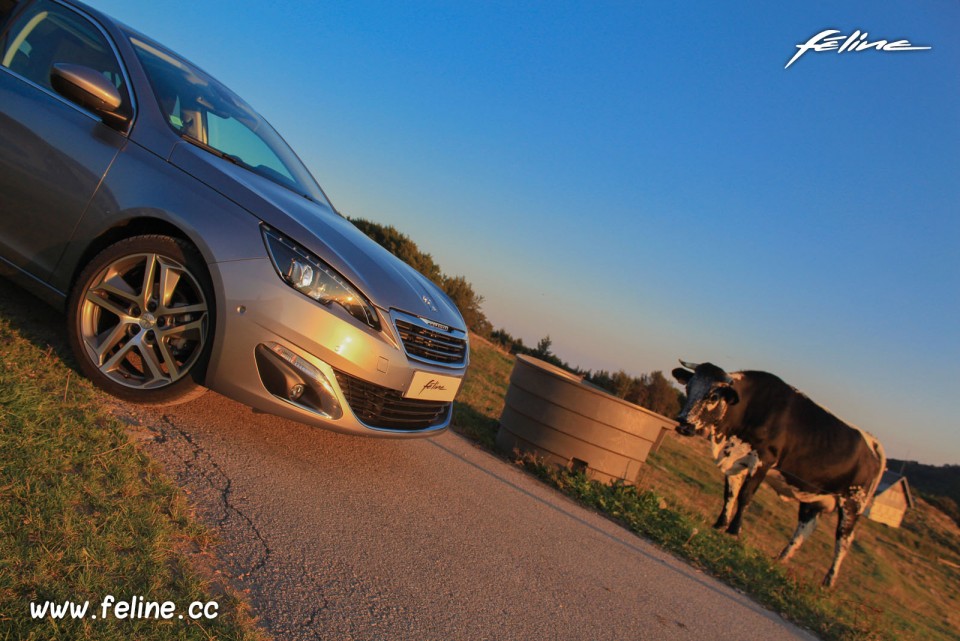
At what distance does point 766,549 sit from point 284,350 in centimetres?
950

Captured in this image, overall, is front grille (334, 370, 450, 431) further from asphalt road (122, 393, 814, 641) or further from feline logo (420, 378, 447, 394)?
asphalt road (122, 393, 814, 641)

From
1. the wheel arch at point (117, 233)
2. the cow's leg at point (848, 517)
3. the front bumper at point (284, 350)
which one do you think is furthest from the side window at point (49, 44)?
the cow's leg at point (848, 517)

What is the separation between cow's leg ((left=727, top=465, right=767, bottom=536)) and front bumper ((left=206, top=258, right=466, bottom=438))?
659cm

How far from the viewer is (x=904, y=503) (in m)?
30.6

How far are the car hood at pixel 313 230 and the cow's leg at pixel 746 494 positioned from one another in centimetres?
597

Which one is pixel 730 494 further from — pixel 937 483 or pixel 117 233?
pixel 937 483

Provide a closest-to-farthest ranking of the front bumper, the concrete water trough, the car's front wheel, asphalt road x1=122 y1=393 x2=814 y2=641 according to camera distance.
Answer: asphalt road x1=122 y1=393 x2=814 y2=641 < the front bumper < the car's front wheel < the concrete water trough

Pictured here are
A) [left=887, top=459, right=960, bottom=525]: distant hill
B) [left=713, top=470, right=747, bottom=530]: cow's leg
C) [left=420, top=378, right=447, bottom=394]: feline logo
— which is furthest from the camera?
[left=887, top=459, right=960, bottom=525]: distant hill

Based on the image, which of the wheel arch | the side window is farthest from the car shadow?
the side window

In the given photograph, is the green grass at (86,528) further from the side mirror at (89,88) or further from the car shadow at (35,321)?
the side mirror at (89,88)

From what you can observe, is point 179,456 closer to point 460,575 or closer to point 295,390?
point 295,390

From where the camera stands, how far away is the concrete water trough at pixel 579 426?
6.31 metres

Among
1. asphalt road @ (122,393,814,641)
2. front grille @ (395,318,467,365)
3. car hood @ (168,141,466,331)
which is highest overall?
car hood @ (168,141,466,331)

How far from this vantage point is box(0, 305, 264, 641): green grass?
1.93 meters
